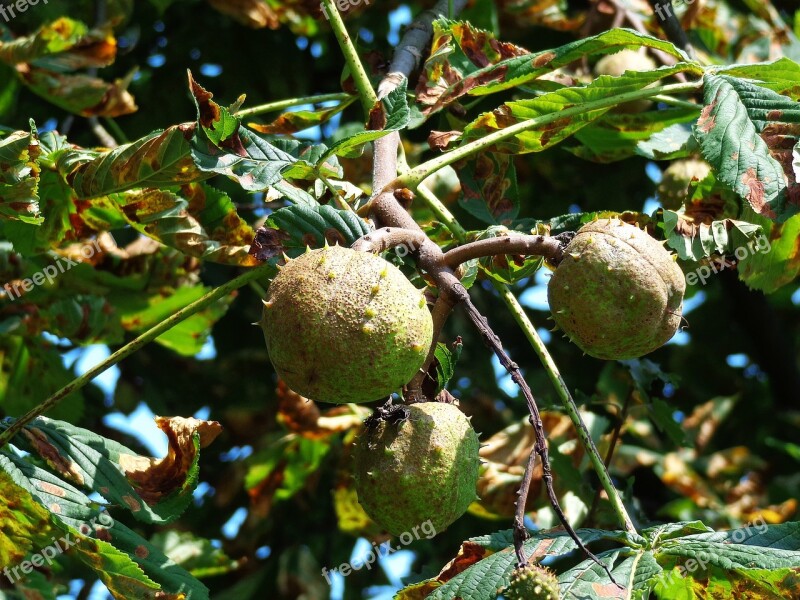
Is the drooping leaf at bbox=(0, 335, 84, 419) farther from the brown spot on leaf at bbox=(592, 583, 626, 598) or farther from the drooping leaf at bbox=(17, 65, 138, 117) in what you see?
the brown spot on leaf at bbox=(592, 583, 626, 598)

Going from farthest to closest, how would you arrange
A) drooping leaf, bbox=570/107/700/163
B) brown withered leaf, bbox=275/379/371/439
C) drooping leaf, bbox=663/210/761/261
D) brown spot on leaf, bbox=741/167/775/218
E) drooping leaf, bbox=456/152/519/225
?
brown withered leaf, bbox=275/379/371/439, drooping leaf, bbox=570/107/700/163, drooping leaf, bbox=456/152/519/225, drooping leaf, bbox=663/210/761/261, brown spot on leaf, bbox=741/167/775/218

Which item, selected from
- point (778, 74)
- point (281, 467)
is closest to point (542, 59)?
point (778, 74)

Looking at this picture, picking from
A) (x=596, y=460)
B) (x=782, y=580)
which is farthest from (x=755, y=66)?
(x=782, y=580)

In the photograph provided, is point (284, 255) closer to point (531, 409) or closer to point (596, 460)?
point (531, 409)

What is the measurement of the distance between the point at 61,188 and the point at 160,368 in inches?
52.9

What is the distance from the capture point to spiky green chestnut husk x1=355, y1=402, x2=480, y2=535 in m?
1.52

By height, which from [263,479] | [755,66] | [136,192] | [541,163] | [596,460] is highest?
[136,192]

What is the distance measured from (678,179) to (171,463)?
1473mm

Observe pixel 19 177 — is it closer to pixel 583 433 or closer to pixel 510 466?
pixel 583 433

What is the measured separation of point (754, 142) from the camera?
1812 mm

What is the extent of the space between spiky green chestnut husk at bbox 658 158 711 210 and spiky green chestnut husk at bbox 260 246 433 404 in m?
1.29

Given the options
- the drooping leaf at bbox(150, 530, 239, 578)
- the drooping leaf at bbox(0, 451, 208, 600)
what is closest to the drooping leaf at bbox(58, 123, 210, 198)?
the drooping leaf at bbox(0, 451, 208, 600)

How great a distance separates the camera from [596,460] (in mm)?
1730

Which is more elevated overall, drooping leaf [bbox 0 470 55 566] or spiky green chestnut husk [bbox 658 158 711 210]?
drooping leaf [bbox 0 470 55 566]
